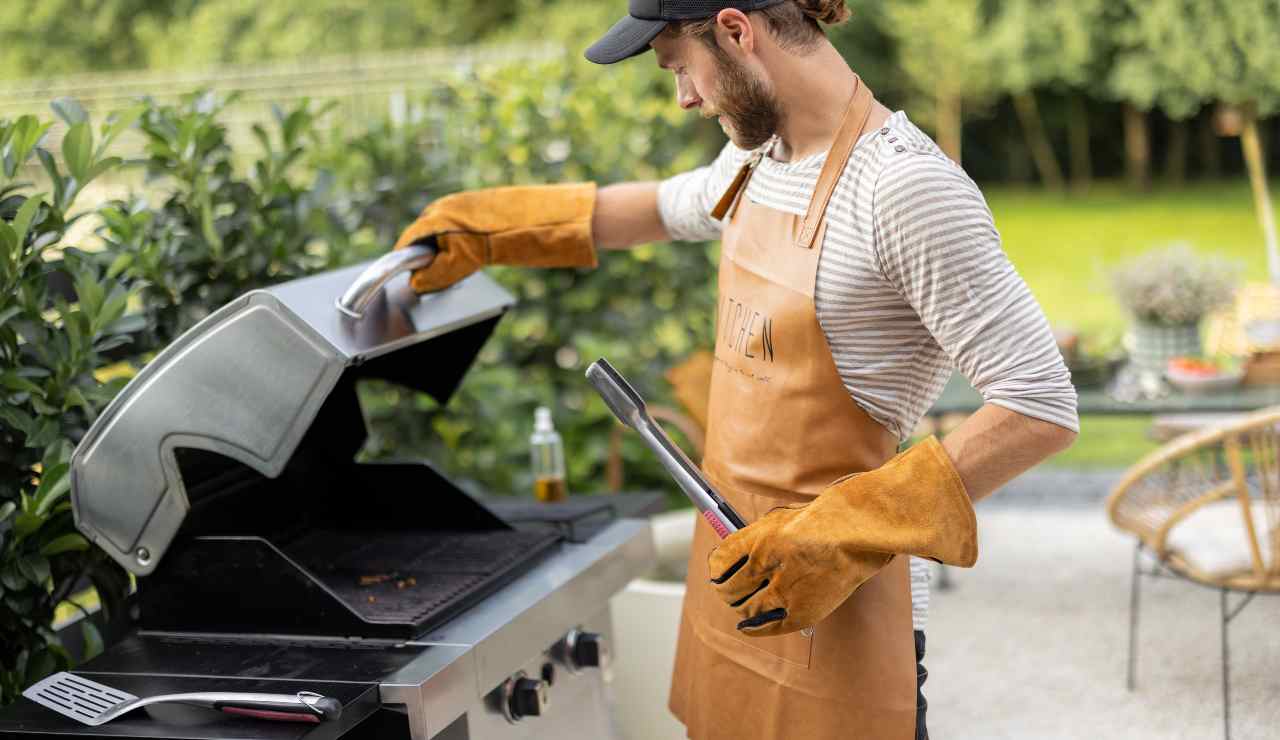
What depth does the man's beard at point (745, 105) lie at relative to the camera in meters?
1.52

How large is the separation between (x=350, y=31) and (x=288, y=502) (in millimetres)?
10983

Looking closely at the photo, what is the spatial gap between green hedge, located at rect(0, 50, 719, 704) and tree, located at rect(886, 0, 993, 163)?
4926 mm

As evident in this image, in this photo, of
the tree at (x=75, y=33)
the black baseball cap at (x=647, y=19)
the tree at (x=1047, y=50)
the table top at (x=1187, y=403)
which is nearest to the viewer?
the black baseball cap at (x=647, y=19)

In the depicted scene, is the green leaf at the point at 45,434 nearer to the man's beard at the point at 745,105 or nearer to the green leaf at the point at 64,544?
the green leaf at the point at 64,544

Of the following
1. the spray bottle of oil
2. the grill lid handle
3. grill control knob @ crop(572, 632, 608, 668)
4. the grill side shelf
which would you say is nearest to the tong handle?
the grill side shelf

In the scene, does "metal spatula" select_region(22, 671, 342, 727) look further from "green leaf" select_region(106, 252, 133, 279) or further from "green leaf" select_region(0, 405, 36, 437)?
"green leaf" select_region(106, 252, 133, 279)

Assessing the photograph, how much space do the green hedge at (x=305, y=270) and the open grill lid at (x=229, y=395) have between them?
16cm

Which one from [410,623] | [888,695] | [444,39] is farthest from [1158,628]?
[444,39]

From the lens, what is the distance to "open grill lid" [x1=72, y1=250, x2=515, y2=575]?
156 cm

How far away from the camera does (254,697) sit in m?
1.47

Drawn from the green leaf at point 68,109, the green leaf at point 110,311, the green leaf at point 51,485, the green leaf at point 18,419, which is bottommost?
the green leaf at point 51,485

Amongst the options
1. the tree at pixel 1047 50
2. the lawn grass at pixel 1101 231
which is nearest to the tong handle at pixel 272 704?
the lawn grass at pixel 1101 231

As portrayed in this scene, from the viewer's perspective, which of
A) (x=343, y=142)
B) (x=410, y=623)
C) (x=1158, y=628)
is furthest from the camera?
(x=1158, y=628)

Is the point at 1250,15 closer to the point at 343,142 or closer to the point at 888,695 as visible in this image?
the point at 343,142
